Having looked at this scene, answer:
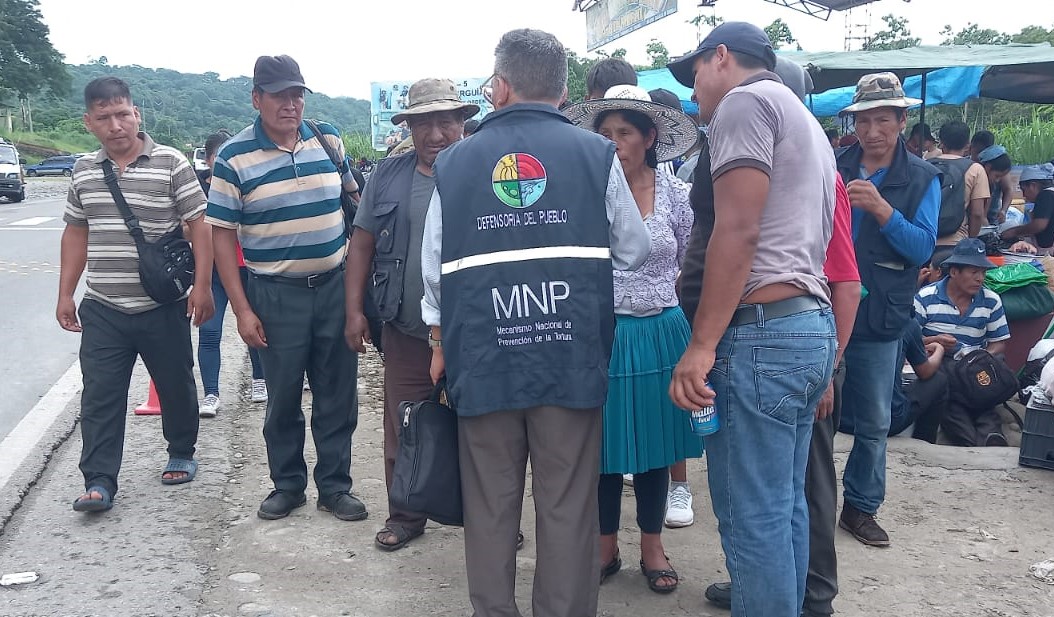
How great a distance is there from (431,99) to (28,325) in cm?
665

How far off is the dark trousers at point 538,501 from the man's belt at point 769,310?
53 centimetres

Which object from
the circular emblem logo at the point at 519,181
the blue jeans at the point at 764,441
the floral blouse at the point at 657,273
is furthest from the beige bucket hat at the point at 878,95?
the circular emblem logo at the point at 519,181

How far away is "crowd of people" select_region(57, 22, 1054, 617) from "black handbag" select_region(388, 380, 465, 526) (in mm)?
88

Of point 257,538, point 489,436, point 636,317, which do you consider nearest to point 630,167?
point 636,317

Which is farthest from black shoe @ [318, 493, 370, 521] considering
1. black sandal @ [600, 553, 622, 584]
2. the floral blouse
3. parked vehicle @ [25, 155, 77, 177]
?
parked vehicle @ [25, 155, 77, 177]

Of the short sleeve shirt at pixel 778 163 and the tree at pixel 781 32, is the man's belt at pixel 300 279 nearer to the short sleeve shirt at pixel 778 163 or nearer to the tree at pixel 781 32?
the short sleeve shirt at pixel 778 163

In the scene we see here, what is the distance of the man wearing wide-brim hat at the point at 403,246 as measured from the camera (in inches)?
141

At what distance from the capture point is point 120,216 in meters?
4.11

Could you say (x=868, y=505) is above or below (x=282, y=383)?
below

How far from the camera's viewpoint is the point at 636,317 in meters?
3.26

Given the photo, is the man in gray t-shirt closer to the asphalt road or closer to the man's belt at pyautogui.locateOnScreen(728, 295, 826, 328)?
the man's belt at pyautogui.locateOnScreen(728, 295, 826, 328)

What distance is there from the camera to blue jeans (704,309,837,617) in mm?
2465

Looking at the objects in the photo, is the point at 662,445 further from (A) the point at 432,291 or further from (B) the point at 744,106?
(B) the point at 744,106

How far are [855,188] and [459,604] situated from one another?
7.02 feet
